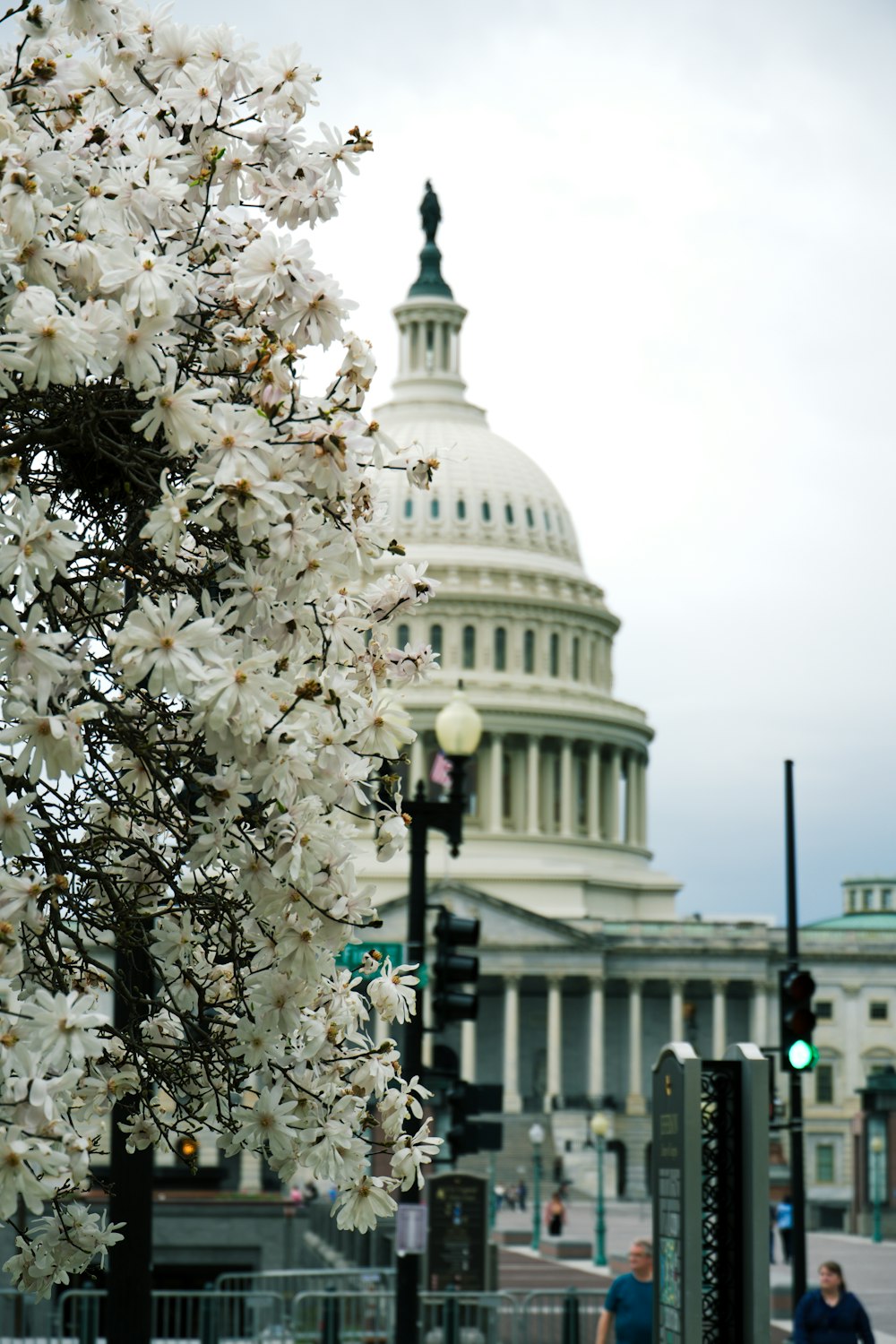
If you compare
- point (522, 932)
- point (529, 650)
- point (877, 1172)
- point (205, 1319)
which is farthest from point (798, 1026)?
point (529, 650)

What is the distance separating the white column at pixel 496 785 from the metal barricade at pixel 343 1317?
4101 inches

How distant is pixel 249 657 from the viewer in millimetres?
6918

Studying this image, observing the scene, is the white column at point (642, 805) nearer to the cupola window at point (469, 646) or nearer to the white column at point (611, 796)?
the white column at point (611, 796)

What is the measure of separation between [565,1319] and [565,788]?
111 m

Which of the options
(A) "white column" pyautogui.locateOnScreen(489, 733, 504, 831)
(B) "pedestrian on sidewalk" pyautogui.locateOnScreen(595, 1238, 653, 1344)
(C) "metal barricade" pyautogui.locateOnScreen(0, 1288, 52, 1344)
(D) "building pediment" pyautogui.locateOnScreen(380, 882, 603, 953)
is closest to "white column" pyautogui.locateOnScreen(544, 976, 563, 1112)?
(D) "building pediment" pyautogui.locateOnScreen(380, 882, 603, 953)

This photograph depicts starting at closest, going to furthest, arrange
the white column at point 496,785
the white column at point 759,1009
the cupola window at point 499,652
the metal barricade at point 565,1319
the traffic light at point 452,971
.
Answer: the traffic light at point 452,971 < the metal barricade at point 565,1319 < the white column at point 759,1009 < the white column at point 496,785 < the cupola window at point 499,652

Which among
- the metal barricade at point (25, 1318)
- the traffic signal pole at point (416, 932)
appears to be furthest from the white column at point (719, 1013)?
the traffic signal pole at point (416, 932)

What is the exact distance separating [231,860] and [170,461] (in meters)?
1.32

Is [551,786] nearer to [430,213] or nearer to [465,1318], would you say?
[430,213]

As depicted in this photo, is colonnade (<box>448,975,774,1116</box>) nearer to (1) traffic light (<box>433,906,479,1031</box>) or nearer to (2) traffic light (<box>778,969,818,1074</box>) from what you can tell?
(2) traffic light (<box>778,969,818,1074</box>)

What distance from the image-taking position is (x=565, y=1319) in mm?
28359

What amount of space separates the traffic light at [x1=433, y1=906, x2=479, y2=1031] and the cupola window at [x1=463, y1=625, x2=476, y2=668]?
11964 centimetres

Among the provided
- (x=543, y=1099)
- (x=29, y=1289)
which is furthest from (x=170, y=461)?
(x=543, y=1099)

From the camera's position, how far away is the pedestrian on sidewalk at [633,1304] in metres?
17.4
